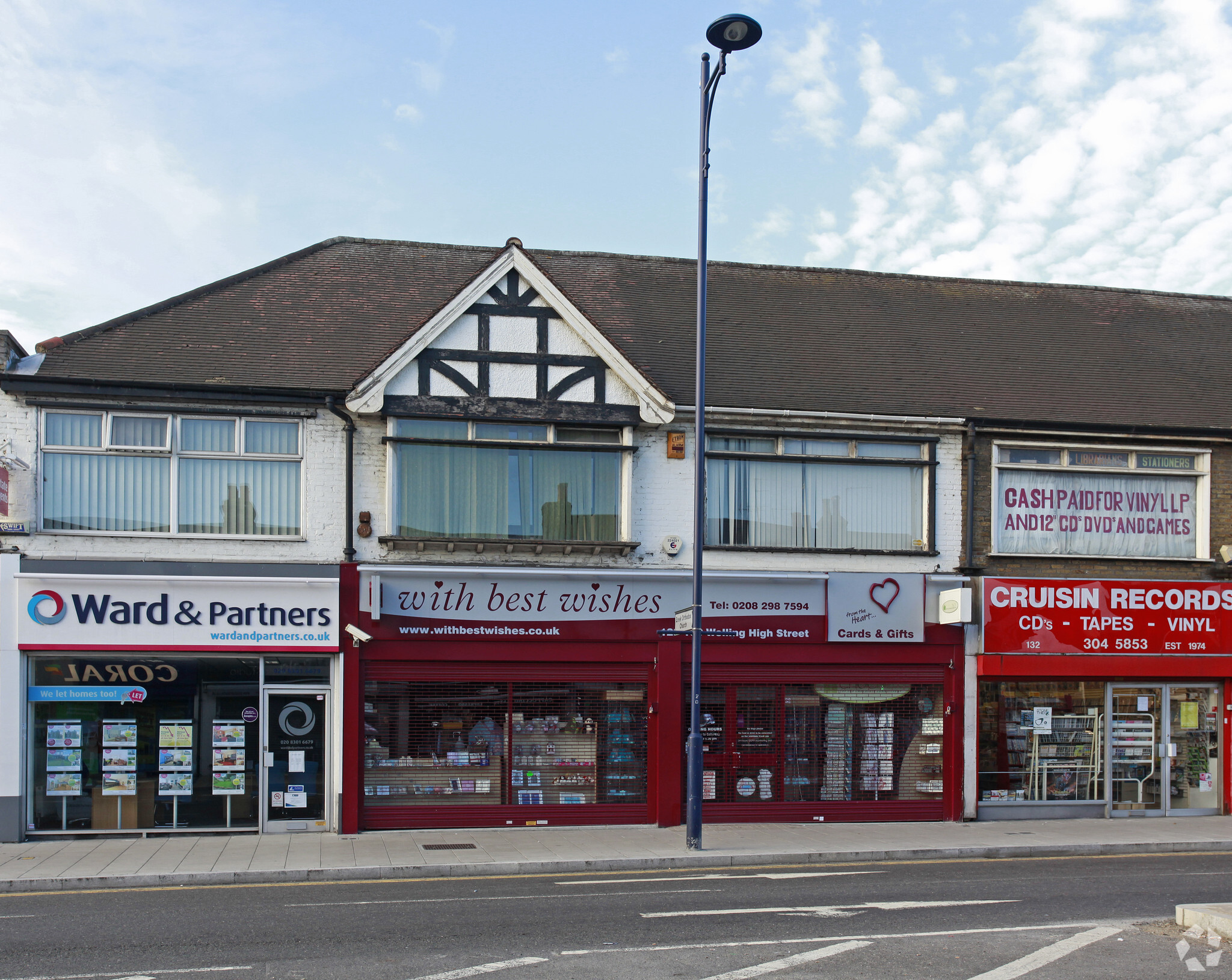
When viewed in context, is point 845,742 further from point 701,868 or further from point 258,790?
point 258,790

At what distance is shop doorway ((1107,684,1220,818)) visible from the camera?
18.5 m

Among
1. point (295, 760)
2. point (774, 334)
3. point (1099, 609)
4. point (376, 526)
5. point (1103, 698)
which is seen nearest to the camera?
point (295, 760)

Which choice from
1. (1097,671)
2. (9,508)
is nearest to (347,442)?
(9,508)

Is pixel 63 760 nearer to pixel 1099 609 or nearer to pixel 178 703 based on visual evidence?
pixel 178 703

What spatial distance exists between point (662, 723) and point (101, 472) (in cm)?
880

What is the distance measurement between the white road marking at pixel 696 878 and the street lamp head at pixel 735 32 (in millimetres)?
10022

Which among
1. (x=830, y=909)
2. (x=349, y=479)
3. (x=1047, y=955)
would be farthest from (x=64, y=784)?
(x=1047, y=955)

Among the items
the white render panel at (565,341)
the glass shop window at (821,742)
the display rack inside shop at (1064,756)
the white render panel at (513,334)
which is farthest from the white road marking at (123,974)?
the display rack inside shop at (1064,756)

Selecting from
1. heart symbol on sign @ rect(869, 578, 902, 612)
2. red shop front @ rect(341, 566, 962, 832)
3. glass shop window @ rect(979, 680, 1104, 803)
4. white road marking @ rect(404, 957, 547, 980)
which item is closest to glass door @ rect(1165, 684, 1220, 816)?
glass shop window @ rect(979, 680, 1104, 803)

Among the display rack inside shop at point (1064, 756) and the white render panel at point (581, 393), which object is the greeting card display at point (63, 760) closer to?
the white render panel at point (581, 393)

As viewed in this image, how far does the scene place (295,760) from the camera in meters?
16.1

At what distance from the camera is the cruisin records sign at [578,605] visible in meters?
16.3

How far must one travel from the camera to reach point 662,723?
55.9 feet

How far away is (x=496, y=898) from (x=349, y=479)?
678 centimetres
